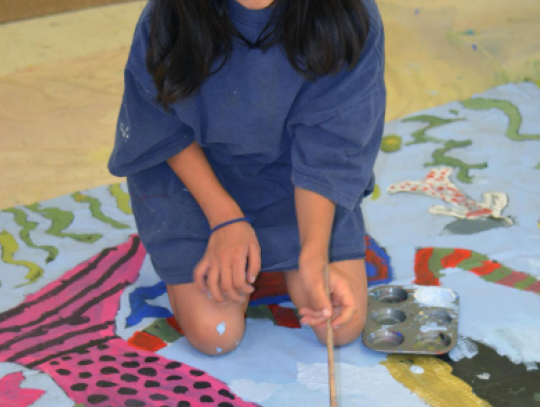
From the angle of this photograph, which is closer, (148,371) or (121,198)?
(148,371)

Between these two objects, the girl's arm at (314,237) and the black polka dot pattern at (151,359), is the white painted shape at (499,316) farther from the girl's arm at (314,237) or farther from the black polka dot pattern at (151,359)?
the black polka dot pattern at (151,359)

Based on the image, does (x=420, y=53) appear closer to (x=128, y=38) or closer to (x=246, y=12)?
(x=128, y=38)

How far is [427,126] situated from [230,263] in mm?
728

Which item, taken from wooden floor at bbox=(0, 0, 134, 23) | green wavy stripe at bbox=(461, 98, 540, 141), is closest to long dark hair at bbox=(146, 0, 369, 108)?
green wavy stripe at bbox=(461, 98, 540, 141)

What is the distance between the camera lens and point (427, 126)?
55.6 inches

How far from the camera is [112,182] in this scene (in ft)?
4.27

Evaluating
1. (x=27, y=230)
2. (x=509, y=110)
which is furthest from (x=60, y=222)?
(x=509, y=110)

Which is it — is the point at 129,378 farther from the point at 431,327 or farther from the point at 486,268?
the point at 486,268

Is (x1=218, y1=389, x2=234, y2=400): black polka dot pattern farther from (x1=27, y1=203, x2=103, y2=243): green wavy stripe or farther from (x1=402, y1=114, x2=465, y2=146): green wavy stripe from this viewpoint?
(x1=402, y1=114, x2=465, y2=146): green wavy stripe

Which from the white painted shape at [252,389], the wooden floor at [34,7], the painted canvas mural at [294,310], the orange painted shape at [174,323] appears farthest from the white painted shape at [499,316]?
the wooden floor at [34,7]

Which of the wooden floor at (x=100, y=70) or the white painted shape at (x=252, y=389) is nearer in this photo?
the white painted shape at (x=252, y=389)

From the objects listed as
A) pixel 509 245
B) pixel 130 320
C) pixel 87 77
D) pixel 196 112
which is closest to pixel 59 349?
pixel 130 320

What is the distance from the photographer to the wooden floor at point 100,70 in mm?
1348

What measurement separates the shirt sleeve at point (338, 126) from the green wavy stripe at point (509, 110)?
0.59 meters
